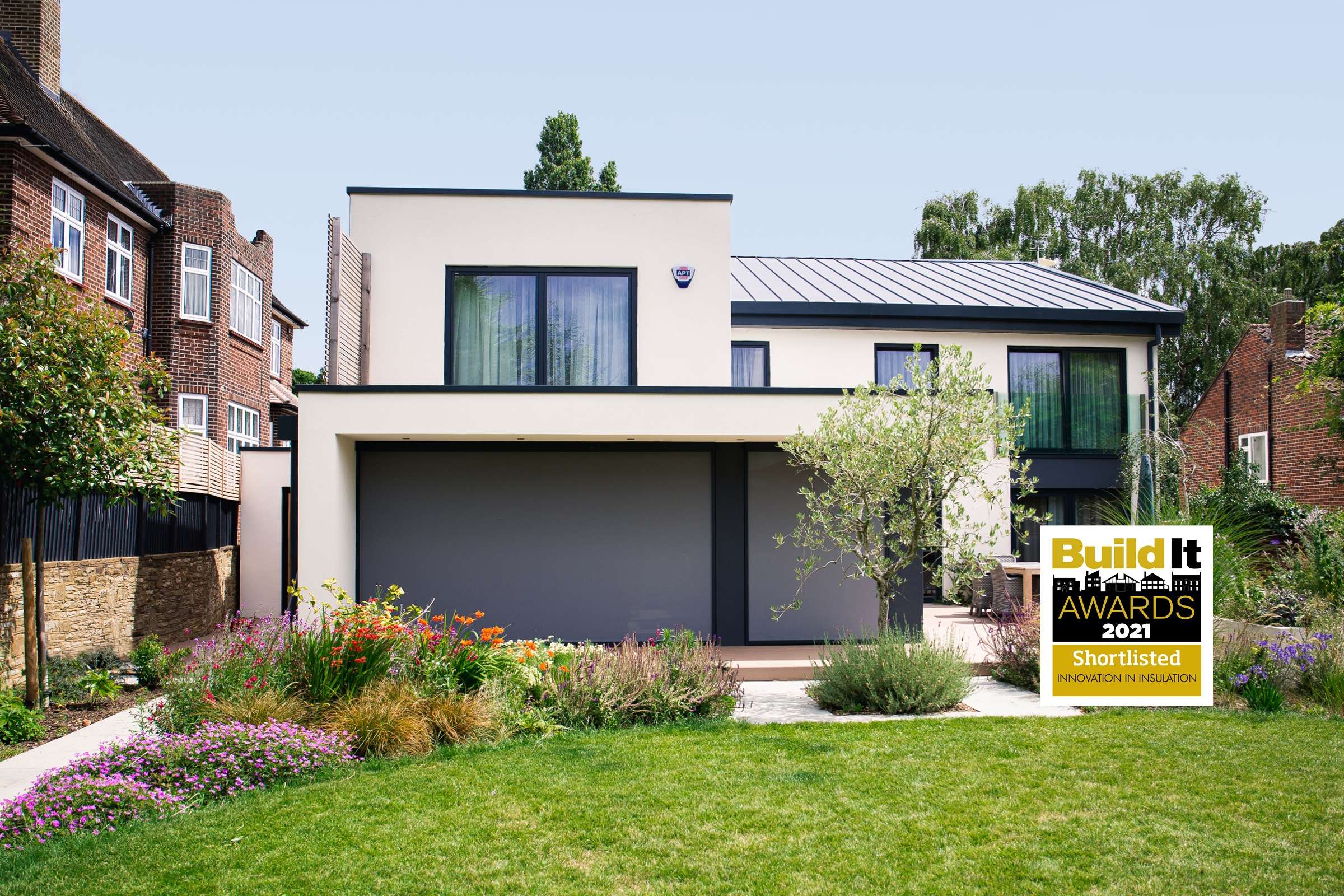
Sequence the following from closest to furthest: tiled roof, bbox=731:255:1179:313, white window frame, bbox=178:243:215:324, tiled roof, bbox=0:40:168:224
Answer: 1. tiled roof, bbox=0:40:168:224
2. tiled roof, bbox=731:255:1179:313
3. white window frame, bbox=178:243:215:324

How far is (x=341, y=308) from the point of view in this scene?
35.2 ft

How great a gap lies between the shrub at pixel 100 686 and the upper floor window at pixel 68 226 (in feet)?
27.6

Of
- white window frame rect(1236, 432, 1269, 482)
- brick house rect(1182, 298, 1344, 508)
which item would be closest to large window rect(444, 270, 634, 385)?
brick house rect(1182, 298, 1344, 508)

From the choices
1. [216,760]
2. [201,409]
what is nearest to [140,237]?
[201,409]

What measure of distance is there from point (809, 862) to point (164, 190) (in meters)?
19.3

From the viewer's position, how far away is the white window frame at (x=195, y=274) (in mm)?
19125

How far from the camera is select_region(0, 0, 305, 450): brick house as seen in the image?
14.7m

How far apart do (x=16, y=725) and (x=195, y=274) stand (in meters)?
13.7

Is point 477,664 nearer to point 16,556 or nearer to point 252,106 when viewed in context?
point 16,556

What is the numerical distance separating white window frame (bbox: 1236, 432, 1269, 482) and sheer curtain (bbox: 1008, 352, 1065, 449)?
5.93 m

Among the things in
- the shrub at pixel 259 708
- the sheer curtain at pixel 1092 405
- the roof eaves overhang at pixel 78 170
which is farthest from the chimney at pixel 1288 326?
the roof eaves overhang at pixel 78 170

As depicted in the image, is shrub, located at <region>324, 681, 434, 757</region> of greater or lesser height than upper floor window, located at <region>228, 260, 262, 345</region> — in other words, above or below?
below

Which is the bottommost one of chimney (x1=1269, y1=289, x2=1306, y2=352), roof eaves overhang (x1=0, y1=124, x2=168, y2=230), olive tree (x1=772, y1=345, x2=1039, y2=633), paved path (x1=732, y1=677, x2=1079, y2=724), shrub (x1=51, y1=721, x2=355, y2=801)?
paved path (x1=732, y1=677, x2=1079, y2=724)

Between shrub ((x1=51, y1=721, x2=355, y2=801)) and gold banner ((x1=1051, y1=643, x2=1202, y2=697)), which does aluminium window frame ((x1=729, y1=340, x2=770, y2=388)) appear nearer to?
gold banner ((x1=1051, y1=643, x2=1202, y2=697))
